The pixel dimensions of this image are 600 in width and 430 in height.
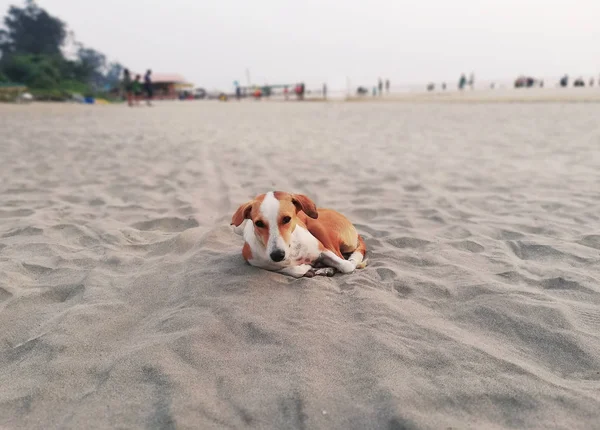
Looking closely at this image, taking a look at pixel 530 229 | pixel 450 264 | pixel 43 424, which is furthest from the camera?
pixel 530 229

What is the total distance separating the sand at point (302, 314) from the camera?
197 cm

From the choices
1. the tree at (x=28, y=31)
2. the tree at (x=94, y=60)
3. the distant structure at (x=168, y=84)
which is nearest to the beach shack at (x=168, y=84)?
the distant structure at (x=168, y=84)

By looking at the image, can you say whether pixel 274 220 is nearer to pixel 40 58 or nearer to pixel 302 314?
pixel 302 314

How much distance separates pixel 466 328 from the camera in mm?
2596

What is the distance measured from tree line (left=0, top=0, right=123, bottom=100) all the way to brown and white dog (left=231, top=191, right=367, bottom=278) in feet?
111

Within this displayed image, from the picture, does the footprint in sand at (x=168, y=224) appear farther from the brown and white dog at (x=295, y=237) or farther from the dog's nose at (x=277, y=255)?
the dog's nose at (x=277, y=255)

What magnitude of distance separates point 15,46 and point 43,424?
2902 inches

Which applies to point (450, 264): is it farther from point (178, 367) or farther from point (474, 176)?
point (474, 176)

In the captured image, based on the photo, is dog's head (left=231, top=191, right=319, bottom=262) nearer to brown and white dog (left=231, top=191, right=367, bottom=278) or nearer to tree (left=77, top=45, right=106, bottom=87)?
brown and white dog (left=231, top=191, right=367, bottom=278)

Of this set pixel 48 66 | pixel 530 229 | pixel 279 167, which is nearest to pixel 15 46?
pixel 48 66

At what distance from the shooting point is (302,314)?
271cm

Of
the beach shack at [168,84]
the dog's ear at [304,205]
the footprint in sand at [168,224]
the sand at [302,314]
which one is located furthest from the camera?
the beach shack at [168,84]

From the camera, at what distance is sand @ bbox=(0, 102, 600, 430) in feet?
6.47

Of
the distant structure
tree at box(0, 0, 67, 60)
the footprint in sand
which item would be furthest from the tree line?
the footprint in sand
